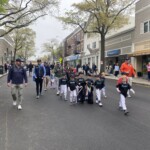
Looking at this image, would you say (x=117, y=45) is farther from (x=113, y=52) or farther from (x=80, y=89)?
(x=80, y=89)

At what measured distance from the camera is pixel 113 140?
6.74 m

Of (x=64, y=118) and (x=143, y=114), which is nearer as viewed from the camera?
(x=64, y=118)

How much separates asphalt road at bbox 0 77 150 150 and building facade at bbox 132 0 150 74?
23.2 meters

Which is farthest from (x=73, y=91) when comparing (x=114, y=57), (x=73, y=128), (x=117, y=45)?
(x=114, y=57)

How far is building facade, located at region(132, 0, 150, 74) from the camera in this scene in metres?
33.9

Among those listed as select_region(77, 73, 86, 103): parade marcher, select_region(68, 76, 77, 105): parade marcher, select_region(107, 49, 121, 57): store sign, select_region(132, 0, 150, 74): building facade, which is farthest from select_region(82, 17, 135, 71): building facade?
select_region(68, 76, 77, 105): parade marcher

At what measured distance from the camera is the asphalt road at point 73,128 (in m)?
6.35

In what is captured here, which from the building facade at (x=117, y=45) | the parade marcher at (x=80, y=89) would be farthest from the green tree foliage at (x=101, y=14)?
the parade marcher at (x=80, y=89)

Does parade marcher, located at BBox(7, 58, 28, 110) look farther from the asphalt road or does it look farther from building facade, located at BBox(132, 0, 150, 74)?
building facade, located at BBox(132, 0, 150, 74)

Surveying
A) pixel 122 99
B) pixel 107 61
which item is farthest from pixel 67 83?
pixel 107 61

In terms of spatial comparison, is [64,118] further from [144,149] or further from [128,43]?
[128,43]

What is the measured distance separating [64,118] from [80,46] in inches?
2683

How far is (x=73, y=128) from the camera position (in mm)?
7871

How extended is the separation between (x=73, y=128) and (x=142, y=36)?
2895 centimetres
